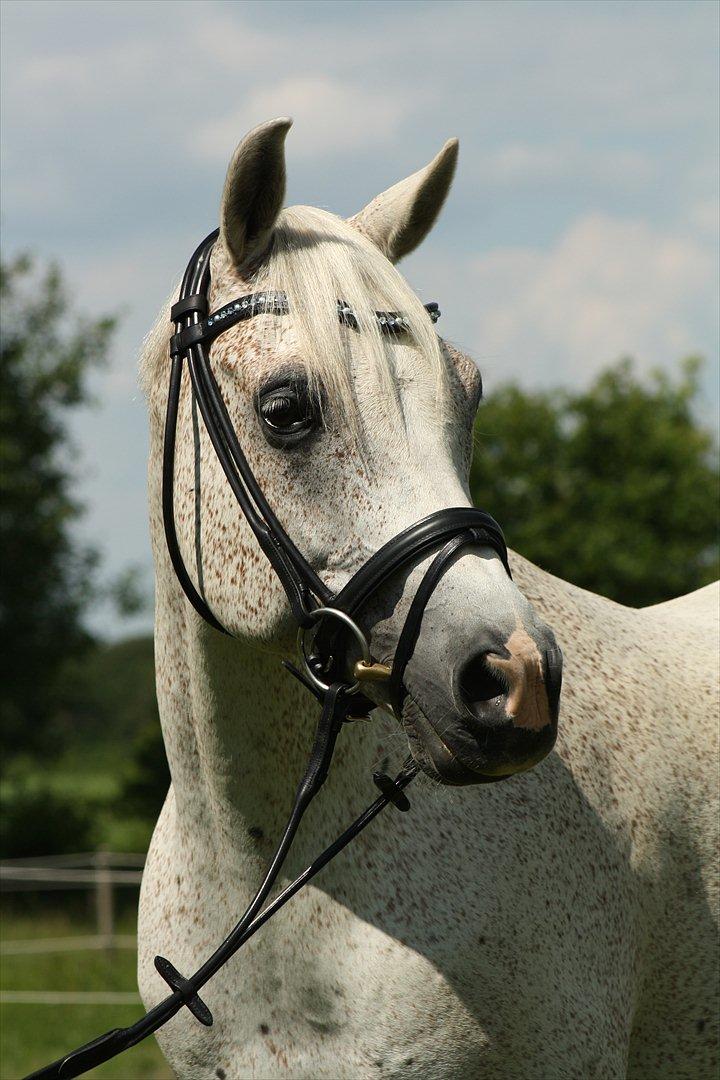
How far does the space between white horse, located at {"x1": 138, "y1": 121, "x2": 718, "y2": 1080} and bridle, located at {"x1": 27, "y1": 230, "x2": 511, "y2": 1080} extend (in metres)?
0.04

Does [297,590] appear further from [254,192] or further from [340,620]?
[254,192]

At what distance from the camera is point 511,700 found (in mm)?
2271

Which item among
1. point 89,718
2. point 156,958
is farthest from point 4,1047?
point 89,718

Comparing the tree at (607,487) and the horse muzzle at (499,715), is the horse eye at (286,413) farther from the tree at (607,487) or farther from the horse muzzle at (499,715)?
the tree at (607,487)

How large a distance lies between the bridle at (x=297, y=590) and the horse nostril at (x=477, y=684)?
0.46ft

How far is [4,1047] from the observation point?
29.9ft

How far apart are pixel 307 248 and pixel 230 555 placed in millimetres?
745

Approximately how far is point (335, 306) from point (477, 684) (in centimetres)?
91

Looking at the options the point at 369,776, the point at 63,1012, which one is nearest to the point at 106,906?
the point at 63,1012

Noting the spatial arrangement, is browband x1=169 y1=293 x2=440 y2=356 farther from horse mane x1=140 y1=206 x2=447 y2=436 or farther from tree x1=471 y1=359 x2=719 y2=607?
tree x1=471 y1=359 x2=719 y2=607

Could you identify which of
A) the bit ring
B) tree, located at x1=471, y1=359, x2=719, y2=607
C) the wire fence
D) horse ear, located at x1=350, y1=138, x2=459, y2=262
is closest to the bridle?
the bit ring

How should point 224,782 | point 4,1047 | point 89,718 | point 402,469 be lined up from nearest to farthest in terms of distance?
point 402,469, point 224,782, point 4,1047, point 89,718

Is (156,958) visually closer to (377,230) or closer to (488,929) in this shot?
(488,929)

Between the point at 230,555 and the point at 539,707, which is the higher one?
the point at 230,555
